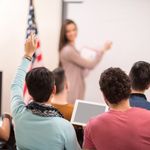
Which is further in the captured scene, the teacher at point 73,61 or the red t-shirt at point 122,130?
the teacher at point 73,61

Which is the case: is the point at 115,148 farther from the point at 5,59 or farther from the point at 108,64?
the point at 5,59

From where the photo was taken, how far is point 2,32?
4379mm

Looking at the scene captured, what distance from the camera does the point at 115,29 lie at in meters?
3.84

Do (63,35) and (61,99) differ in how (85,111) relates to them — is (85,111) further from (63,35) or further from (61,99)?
(63,35)

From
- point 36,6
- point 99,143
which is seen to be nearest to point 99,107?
point 99,143

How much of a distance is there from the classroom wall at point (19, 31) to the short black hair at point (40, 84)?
2.46 m

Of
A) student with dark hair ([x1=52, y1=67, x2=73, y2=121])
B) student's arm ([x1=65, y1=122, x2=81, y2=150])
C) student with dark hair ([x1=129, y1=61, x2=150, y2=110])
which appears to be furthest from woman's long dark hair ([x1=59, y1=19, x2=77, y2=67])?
student's arm ([x1=65, y1=122, x2=81, y2=150])

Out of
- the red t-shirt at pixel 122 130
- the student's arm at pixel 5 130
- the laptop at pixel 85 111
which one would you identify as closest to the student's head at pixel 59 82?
the laptop at pixel 85 111

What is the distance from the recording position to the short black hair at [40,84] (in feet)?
5.35

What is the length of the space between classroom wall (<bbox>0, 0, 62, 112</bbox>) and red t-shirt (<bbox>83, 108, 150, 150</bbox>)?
2.61 m

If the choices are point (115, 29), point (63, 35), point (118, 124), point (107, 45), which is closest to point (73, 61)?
point (63, 35)

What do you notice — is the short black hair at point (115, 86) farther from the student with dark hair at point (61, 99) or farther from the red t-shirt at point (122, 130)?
the student with dark hair at point (61, 99)

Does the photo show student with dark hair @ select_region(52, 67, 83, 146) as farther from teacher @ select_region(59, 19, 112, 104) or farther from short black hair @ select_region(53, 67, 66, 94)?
teacher @ select_region(59, 19, 112, 104)

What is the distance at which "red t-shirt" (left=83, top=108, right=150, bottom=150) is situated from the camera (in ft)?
4.90
